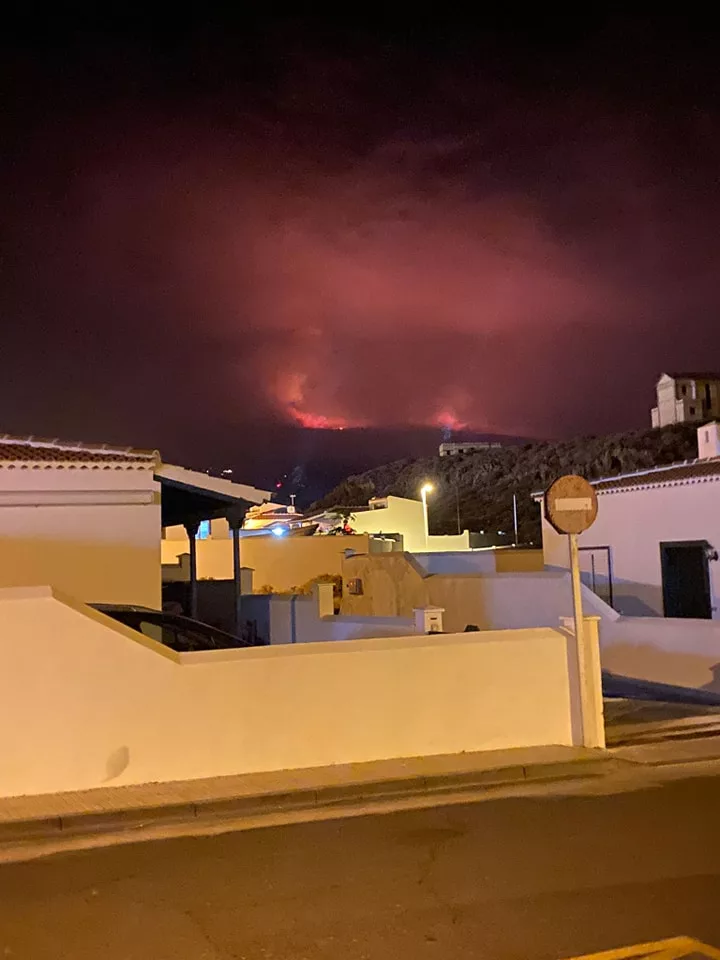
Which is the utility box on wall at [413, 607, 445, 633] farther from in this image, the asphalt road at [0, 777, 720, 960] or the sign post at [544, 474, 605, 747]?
the asphalt road at [0, 777, 720, 960]

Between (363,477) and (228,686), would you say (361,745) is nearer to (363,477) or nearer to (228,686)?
(228,686)

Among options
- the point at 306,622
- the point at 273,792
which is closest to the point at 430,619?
the point at 306,622

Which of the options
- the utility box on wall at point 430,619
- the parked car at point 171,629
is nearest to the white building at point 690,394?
the utility box on wall at point 430,619

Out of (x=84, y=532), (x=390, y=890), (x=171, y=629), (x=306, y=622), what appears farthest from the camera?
(x=306, y=622)

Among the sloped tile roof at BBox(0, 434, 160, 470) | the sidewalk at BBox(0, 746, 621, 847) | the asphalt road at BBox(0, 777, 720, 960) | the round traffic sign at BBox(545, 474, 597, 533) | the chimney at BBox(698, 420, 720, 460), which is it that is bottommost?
the asphalt road at BBox(0, 777, 720, 960)

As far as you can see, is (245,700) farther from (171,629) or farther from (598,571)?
(598,571)

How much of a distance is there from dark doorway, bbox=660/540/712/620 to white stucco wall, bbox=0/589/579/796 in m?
15.1

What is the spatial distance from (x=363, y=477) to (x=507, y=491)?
98.3ft

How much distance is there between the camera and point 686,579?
81.4 feet

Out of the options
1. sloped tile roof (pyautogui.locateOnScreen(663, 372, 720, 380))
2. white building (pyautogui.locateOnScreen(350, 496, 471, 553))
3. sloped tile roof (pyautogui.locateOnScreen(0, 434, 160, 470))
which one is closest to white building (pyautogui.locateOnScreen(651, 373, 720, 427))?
sloped tile roof (pyautogui.locateOnScreen(663, 372, 720, 380))

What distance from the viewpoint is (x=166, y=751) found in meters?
8.98

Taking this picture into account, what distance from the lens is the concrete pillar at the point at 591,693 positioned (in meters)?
10.5

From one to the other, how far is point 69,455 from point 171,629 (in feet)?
16.1

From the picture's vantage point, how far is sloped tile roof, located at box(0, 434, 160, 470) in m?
15.7
